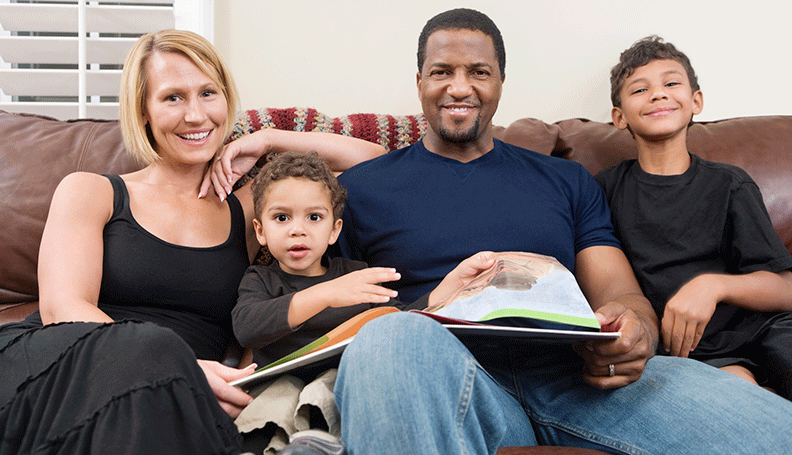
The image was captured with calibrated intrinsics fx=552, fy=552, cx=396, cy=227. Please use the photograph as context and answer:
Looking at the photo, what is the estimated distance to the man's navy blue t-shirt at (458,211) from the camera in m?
1.28

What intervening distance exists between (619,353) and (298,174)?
738 millimetres

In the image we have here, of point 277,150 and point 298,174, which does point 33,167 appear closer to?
point 277,150

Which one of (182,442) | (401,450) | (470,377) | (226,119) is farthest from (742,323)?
(226,119)

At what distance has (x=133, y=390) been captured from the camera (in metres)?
0.71

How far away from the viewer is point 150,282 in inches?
46.3

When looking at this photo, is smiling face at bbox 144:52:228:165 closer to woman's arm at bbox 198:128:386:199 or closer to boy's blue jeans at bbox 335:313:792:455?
woman's arm at bbox 198:128:386:199

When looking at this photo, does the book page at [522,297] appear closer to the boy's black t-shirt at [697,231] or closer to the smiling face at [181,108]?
the boy's black t-shirt at [697,231]

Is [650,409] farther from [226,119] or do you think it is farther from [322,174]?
[226,119]

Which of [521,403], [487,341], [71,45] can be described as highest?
[71,45]

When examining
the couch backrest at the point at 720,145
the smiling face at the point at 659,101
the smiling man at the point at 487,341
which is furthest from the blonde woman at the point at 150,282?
the smiling face at the point at 659,101

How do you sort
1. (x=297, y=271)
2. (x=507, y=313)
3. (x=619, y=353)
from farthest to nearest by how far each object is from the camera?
(x=297, y=271)
(x=619, y=353)
(x=507, y=313)

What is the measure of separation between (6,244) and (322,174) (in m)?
0.84

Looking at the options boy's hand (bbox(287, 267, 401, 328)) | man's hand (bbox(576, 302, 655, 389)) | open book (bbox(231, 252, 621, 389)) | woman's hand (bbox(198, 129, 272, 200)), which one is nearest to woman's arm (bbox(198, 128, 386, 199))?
woman's hand (bbox(198, 129, 272, 200))

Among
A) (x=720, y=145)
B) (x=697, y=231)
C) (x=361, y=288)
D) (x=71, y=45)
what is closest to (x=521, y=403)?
(x=361, y=288)
